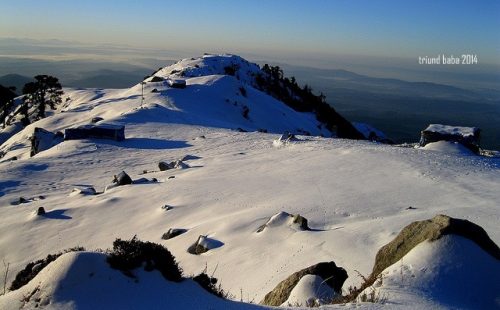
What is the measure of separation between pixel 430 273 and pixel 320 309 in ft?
6.83

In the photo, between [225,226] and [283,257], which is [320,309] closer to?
[283,257]

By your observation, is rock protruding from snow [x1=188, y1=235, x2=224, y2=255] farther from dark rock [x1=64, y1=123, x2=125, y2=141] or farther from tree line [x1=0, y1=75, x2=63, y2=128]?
tree line [x1=0, y1=75, x2=63, y2=128]

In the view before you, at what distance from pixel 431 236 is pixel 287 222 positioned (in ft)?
25.5

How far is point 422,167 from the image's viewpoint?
21766 millimetres

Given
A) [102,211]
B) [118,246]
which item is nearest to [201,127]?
[102,211]

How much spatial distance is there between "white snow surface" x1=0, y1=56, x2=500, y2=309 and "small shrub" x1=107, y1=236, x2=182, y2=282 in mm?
156

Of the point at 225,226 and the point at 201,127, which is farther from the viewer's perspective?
the point at 201,127

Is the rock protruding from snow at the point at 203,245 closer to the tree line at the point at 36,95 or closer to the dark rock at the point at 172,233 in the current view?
the dark rock at the point at 172,233

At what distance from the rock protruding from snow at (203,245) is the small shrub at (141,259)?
326 inches

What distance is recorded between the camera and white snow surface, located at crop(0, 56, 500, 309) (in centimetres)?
1150

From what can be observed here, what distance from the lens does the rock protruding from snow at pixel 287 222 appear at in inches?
591

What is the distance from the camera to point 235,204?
20.2 metres

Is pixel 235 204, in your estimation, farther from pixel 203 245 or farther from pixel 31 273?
pixel 31 273

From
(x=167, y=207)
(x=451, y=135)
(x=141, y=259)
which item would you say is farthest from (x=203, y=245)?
(x=451, y=135)
